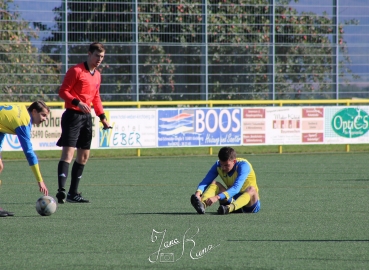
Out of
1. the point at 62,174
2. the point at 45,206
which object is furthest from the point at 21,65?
the point at 45,206

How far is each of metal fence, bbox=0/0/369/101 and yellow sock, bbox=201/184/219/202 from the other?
1152 cm

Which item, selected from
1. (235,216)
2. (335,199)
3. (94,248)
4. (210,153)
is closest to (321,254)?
(94,248)

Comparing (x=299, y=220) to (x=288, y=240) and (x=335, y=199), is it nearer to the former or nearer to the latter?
(x=288, y=240)

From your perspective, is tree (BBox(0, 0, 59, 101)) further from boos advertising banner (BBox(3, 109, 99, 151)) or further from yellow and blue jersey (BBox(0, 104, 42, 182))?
yellow and blue jersey (BBox(0, 104, 42, 182))

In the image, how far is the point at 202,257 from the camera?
656 centimetres

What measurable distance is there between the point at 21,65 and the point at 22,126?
11881mm

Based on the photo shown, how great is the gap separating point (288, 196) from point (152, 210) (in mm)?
2503

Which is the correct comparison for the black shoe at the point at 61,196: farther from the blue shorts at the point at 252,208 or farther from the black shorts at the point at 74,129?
the blue shorts at the point at 252,208

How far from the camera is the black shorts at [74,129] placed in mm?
10680

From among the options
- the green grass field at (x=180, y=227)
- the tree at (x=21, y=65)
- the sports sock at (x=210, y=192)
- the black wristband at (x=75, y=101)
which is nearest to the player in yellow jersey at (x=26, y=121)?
the green grass field at (x=180, y=227)

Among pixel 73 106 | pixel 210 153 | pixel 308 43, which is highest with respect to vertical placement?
pixel 308 43

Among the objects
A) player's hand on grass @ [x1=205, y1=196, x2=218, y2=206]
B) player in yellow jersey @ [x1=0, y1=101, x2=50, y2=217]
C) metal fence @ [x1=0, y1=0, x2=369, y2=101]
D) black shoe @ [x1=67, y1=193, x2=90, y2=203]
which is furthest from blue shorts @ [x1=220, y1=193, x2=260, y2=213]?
metal fence @ [x1=0, y1=0, x2=369, y2=101]

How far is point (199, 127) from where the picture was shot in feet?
67.1

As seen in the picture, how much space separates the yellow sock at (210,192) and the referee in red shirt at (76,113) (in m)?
2.02
